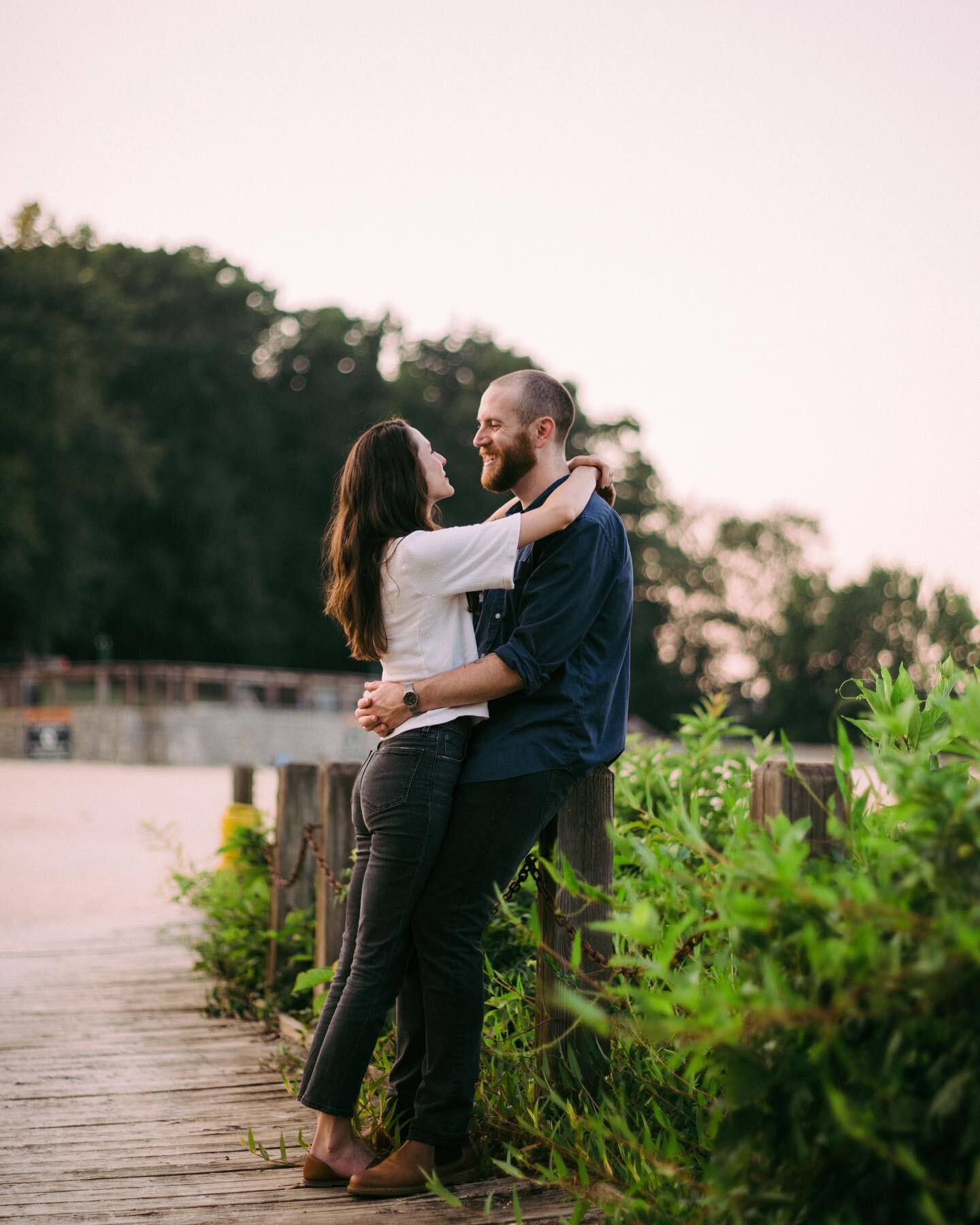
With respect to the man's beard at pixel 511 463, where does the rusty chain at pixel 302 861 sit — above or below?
below

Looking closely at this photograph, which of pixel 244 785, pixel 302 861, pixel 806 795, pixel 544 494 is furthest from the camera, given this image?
pixel 244 785

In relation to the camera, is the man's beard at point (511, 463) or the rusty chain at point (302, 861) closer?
the man's beard at point (511, 463)

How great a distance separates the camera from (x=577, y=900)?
319 cm

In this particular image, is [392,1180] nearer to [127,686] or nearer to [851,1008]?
[851,1008]

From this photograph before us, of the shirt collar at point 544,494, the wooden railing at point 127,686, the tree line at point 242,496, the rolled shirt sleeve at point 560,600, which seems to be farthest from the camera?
the tree line at point 242,496

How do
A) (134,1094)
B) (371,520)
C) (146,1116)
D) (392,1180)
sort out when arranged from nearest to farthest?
1. (392,1180)
2. (371,520)
3. (146,1116)
4. (134,1094)

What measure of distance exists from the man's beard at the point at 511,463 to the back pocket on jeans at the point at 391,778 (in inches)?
30.3

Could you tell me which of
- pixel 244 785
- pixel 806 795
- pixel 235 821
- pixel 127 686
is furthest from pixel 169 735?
pixel 806 795

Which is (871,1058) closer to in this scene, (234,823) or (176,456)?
(234,823)

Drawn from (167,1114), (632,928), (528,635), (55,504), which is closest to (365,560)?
(528,635)

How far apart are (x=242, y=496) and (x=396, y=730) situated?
4688cm

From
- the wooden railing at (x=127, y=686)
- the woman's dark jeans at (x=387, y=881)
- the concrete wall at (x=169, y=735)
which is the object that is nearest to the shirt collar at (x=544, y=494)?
the woman's dark jeans at (x=387, y=881)

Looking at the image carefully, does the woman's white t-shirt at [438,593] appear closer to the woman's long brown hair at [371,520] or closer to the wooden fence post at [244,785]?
the woman's long brown hair at [371,520]

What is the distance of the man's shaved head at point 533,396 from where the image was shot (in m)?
3.40
